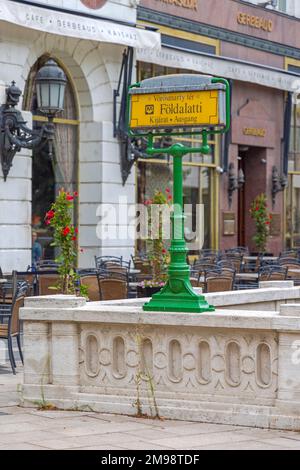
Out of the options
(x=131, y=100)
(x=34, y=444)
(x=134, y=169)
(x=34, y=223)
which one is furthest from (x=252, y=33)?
(x=34, y=444)

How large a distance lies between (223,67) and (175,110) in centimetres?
1812

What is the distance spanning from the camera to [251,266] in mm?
24359

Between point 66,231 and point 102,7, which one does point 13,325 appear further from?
point 102,7

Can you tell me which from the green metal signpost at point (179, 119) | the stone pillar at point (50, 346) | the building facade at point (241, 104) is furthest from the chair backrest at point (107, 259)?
the green metal signpost at point (179, 119)

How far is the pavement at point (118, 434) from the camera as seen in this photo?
8938 millimetres

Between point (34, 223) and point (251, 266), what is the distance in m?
4.48

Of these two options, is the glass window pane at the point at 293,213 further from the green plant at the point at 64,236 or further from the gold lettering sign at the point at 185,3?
the green plant at the point at 64,236

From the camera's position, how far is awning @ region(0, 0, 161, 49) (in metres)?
21.0

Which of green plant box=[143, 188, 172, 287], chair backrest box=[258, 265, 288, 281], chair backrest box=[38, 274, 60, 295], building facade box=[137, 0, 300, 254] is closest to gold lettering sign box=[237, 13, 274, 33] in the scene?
building facade box=[137, 0, 300, 254]

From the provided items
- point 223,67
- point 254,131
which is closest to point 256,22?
point 254,131

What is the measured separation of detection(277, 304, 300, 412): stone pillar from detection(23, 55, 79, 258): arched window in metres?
14.0

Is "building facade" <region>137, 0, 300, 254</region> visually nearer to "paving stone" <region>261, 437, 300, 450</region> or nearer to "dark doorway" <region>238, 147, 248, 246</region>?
"dark doorway" <region>238, 147, 248, 246</region>

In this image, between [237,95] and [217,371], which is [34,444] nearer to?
[217,371]
